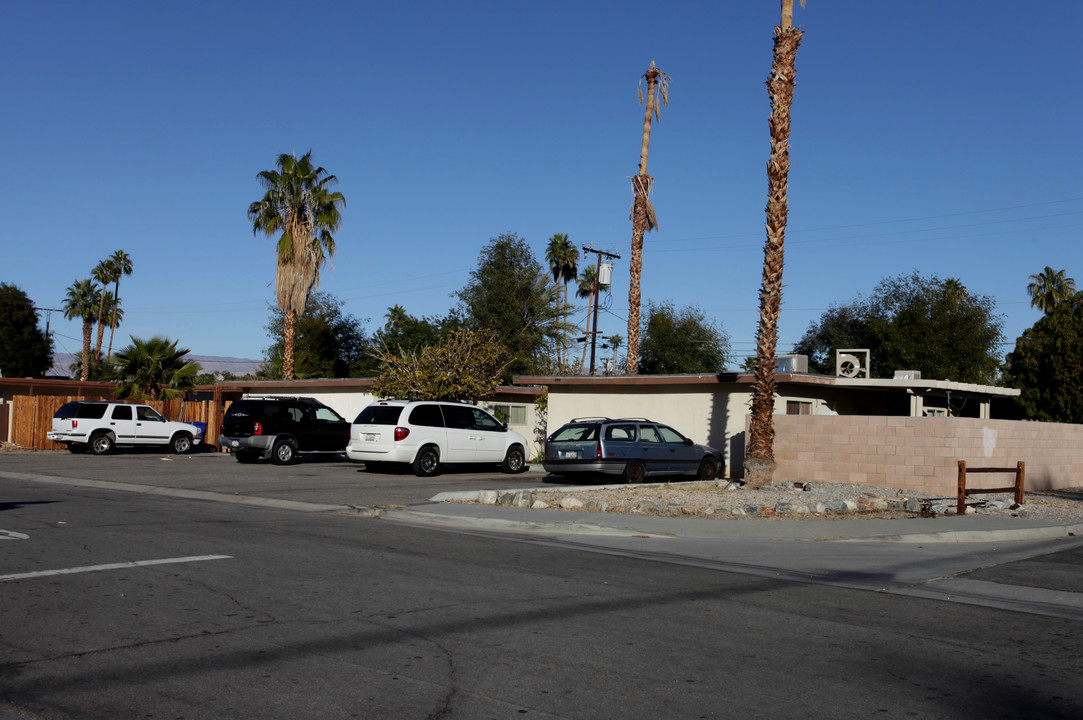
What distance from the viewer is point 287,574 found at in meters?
9.00

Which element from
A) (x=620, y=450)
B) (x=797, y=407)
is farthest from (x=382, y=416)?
(x=797, y=407)

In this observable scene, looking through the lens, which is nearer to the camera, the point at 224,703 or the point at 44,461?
the point at 224,703

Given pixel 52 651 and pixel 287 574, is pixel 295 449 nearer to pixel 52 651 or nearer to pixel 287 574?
pixel 287 574

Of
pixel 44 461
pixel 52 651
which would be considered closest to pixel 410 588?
pixel 52 651

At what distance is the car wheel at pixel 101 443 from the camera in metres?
30.2

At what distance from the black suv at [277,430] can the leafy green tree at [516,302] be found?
17.6 meters

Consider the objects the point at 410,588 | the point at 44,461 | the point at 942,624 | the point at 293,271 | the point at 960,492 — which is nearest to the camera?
the point at 942,624

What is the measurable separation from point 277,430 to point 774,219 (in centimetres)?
1464

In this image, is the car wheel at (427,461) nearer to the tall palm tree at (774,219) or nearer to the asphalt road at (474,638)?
the tall palm tree at (774,219)

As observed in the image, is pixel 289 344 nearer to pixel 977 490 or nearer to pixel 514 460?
pixel 514 460

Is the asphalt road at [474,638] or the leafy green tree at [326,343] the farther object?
the leafy green tree at [326,343]

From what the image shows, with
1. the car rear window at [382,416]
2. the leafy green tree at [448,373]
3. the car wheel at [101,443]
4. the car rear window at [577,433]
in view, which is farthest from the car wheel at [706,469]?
the car wheel at [101,443]

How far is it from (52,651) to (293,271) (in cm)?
3311

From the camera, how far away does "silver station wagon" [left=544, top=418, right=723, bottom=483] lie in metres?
20.6
